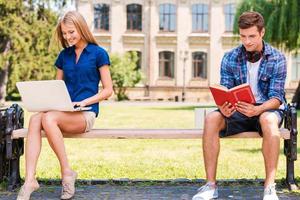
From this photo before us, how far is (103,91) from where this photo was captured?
531cm

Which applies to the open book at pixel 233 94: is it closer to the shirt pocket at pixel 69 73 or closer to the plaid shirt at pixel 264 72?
the plaid shirt at pixel 264 72

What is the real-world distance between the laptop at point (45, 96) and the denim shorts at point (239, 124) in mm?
1154

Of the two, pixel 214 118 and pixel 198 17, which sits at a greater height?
pixel 198 17

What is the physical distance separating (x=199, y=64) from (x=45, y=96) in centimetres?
4019

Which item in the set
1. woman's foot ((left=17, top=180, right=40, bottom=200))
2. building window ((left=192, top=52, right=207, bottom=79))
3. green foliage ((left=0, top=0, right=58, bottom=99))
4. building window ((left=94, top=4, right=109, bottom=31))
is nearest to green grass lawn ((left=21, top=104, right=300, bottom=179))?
woman's foot ((left=17, top=180, right=40, bottom=200))

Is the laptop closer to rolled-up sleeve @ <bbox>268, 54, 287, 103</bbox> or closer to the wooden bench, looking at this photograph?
the wooden bench

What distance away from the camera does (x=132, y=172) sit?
736 cm

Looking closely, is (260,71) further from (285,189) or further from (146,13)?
(146,13)

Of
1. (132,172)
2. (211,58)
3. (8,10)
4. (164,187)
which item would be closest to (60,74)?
(164,187)

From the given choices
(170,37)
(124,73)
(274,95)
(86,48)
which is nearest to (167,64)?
(170,37)

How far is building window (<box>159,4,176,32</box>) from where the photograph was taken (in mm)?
45062

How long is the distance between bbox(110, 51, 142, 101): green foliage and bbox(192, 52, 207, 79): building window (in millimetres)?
4226

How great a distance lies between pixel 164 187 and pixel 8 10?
27.6 metres

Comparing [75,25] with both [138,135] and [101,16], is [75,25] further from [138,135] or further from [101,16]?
[101,16]
